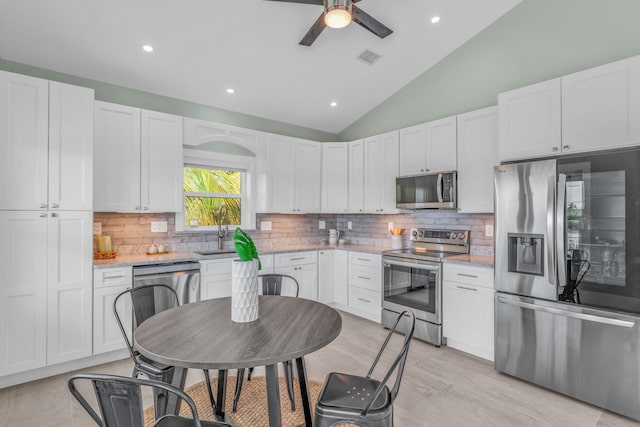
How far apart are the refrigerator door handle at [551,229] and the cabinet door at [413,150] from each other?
1.53 metres

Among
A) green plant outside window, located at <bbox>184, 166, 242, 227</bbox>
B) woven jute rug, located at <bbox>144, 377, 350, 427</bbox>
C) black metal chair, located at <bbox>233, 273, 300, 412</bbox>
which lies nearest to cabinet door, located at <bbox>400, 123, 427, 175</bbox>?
black metal chair, located at <bbox>233, 273, 300, 412</bbox>

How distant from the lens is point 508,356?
2.78m

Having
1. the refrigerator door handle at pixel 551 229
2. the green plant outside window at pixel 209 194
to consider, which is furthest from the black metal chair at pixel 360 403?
the green plant outside window at pixel 209 194

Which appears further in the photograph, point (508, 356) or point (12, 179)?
point (508, 356)

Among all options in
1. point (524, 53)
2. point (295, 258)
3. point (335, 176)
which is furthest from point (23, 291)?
point (524, 53)

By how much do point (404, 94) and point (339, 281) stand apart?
8.92 feet

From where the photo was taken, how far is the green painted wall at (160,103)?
3111mm

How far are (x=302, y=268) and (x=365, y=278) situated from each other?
84 centimetres

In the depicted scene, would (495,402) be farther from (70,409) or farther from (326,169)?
(326,169)

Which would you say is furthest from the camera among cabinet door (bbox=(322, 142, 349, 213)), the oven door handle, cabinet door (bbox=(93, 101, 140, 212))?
cabinet door (bbox=(322, 142, 349, 213))

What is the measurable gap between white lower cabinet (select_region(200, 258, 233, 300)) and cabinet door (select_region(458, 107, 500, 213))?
268cm

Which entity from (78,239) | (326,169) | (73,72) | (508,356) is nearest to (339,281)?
(326,169)

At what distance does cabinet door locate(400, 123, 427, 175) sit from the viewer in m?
3.92

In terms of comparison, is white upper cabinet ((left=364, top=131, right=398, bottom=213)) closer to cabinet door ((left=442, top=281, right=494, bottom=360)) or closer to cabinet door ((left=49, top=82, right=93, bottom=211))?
cabinet door ((left=442, top=281, right=494, bottom=360))
